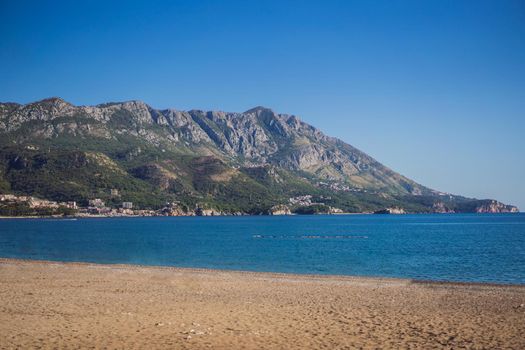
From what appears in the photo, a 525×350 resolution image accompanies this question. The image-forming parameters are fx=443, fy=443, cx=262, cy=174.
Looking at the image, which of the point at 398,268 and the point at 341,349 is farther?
the point at 398,268

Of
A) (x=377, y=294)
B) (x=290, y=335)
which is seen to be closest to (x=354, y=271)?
(x=377, y=294)

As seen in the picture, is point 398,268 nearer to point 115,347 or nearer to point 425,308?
point 425,308

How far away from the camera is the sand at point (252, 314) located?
18.1 meters

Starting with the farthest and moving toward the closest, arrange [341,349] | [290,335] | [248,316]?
[248,316] < [290,335] < [341,349]

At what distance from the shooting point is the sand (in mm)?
18109

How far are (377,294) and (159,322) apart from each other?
18.5 m

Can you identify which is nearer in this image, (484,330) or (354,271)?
(484,330)

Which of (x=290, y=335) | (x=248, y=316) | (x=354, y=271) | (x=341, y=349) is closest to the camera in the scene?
(x=341, y=349)

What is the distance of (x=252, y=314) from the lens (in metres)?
24.4

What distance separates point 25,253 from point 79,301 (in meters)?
55.5

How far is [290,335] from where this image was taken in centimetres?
1920

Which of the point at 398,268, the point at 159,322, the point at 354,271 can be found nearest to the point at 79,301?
the point at 159,322

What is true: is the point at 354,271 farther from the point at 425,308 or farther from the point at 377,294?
the point at 425,308

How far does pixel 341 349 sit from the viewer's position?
16.7m
